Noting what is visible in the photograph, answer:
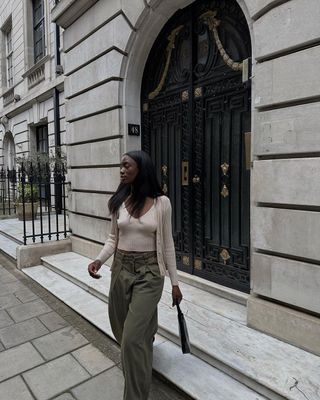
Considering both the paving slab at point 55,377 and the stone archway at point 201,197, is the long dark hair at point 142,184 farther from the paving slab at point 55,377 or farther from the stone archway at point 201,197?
the stone archway at point 201,197

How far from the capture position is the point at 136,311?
7.28 ft

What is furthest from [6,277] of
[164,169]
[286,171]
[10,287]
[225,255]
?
[286,171]

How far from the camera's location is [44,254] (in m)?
6.06

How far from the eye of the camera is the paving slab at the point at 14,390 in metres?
2.54

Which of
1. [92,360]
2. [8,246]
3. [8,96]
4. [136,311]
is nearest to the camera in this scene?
[136,311]

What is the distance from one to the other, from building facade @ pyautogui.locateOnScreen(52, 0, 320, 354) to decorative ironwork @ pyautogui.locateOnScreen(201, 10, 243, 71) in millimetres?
15

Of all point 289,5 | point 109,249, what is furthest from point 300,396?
point 289,5

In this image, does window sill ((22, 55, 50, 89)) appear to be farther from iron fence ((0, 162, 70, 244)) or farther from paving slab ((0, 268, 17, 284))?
paving slab ((0, 268, 17, 284))

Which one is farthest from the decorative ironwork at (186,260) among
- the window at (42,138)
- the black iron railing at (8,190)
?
the window at (42,138)

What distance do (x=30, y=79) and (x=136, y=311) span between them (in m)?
14.2

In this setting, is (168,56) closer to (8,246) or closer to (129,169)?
(129,169)

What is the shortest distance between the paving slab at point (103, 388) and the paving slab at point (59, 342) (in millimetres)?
590

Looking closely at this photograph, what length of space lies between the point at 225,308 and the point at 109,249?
176 centimetres

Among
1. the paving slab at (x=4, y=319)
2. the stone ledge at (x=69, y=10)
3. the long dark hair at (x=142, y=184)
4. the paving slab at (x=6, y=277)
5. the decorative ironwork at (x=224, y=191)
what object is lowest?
the paving slab at (x=4, y=319)
